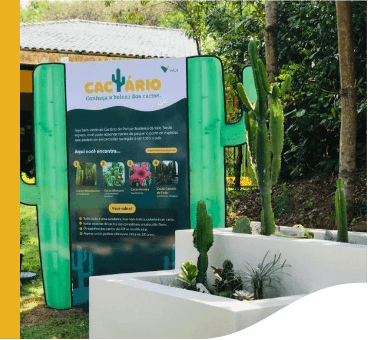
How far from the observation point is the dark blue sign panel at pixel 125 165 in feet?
21.4

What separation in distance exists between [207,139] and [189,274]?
142cm

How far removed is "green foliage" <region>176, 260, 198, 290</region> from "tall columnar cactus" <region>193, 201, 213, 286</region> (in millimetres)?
86

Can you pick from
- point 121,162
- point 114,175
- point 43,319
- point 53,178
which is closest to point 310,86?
point 121,162

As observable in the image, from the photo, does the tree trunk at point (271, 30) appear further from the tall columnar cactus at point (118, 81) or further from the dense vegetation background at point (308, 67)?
the tall columnar cactus at point (118, 81)

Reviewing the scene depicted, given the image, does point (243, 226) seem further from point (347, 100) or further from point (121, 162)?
point (121, 162)

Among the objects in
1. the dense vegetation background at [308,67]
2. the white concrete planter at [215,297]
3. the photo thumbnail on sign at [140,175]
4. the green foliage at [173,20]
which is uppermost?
the green foliage at [173,20]

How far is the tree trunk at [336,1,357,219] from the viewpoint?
4.84 metres

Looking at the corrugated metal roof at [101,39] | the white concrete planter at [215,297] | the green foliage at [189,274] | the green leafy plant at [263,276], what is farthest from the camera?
the corrugated metal roof at [101,39]

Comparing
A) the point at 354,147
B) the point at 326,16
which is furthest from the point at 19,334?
the point at 326,16

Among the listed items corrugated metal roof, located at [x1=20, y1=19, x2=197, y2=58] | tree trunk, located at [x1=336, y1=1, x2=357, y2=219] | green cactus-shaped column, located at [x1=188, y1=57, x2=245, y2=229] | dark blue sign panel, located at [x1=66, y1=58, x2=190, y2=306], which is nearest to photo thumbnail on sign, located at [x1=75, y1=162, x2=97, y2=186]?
dark blue sign panel, located at [x1=66, y1=58, x2=190, y2=306]

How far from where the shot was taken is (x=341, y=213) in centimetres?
491

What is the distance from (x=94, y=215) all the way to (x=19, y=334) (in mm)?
1346

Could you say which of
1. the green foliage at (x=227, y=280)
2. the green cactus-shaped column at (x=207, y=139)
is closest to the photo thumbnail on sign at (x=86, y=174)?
the green cactus-shaped column at (x=207, y=139)

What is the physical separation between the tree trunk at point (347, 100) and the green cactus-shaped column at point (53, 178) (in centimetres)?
286
